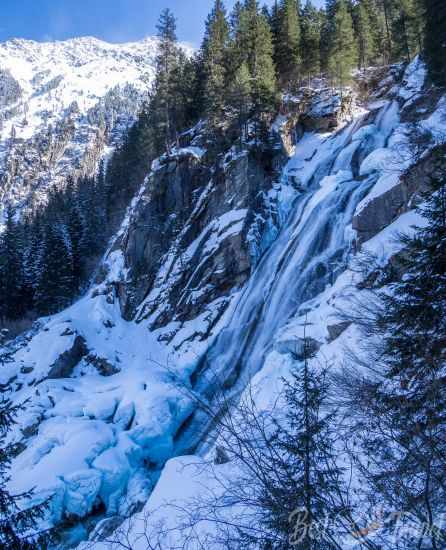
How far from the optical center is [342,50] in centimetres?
3422

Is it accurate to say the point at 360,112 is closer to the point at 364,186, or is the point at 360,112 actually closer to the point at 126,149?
the point at 364,186

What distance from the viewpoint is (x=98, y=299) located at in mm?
30438

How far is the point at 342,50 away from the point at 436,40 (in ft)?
57.5

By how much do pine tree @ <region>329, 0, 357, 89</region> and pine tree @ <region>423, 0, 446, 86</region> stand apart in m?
14.3

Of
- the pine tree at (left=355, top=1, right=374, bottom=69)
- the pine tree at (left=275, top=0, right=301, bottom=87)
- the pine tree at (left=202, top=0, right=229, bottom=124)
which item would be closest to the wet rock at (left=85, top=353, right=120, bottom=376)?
the pine tree at (left=202, top=0, right=229, bottom=124)

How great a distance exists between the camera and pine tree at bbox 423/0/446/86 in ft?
58.8

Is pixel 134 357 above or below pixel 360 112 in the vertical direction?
below

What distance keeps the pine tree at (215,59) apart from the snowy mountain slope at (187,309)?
3.21 meters

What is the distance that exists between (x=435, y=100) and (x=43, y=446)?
952 inches

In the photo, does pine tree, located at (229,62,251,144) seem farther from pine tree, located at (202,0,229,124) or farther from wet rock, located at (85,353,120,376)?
wet rock, located at (85,353,120,376)

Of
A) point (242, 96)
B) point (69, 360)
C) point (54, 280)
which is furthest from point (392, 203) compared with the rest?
point (54, 280)

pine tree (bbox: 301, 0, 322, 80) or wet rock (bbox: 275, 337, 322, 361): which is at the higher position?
pine tree (bbox: 301, 0, 322, 80)

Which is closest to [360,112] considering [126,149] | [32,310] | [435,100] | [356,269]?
[435,100]

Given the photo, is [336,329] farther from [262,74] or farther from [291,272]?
[262,74]
